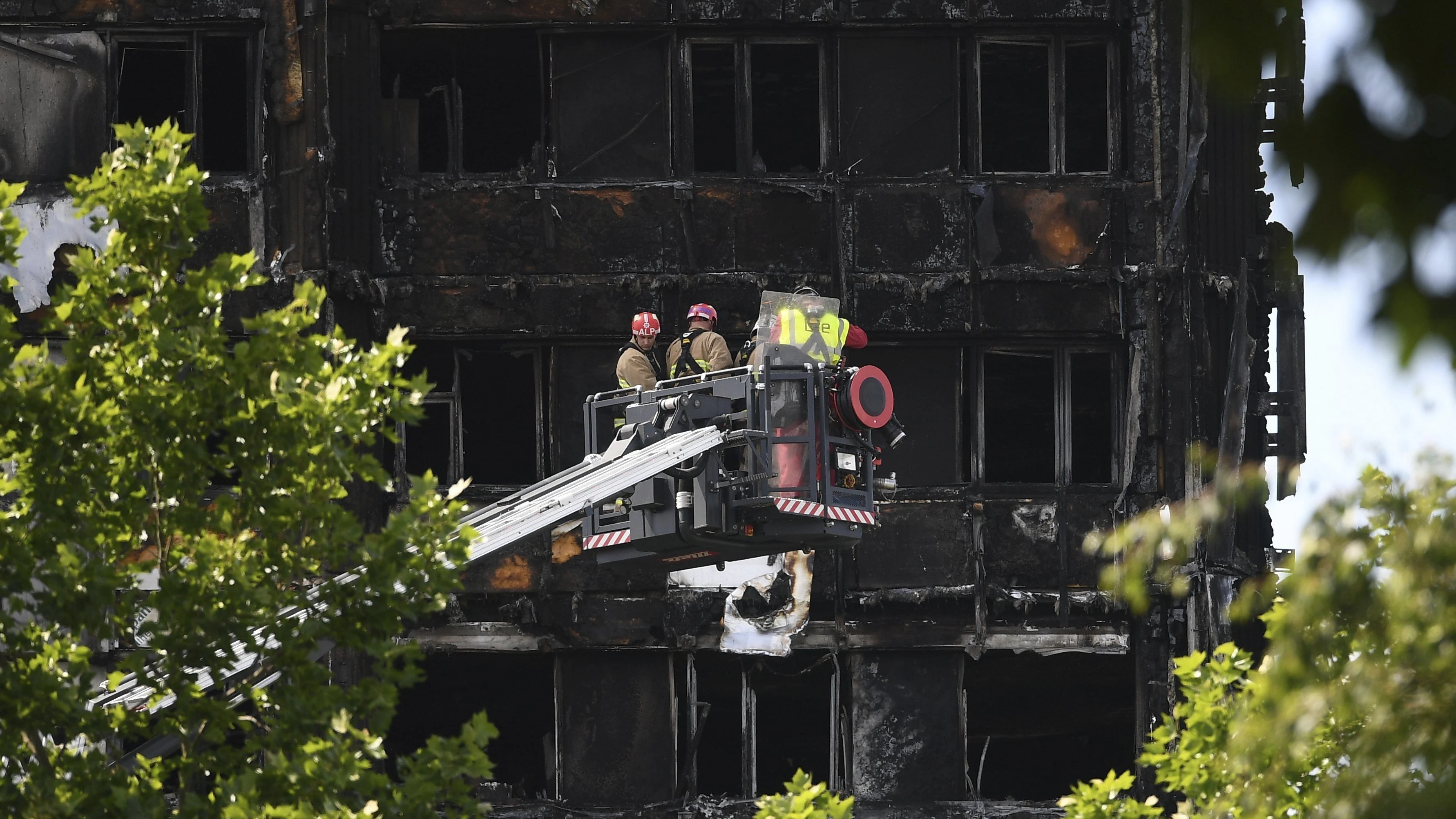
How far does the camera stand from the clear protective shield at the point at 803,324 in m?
16.0

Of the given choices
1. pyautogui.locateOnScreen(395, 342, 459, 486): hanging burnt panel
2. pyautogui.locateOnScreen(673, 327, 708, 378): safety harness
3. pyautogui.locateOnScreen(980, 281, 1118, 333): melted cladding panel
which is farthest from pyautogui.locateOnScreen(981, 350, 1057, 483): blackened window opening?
pyautogui.locateOnScreen(673, 327, 708, 378): safety harness

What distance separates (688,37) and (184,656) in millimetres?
12758

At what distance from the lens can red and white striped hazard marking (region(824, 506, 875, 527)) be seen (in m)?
15.6

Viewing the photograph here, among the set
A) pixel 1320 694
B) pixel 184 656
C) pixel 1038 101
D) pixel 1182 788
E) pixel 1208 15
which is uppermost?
pixel 1038 101

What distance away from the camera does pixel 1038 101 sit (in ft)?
75.9

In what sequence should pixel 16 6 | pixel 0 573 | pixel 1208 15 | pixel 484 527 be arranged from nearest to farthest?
1. pixel 1208 15
2. pixel 0 573
3. pixel 484 527
4. pixel 16 6

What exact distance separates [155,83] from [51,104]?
3.77 feet

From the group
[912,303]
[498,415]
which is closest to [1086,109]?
[912,303]

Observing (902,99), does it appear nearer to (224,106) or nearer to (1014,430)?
(1014,430)

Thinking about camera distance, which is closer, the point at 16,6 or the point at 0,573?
the point at 0,573

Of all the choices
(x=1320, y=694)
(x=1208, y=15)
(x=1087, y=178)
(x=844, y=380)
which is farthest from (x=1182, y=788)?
(x=1087, y=178)

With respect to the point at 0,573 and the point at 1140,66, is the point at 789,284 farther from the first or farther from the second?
the point at 0,573

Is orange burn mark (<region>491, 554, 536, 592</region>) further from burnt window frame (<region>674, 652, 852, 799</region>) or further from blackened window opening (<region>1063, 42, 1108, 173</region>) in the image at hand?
blackened window opening (<region>1063, 42, 1108, 173</region>)

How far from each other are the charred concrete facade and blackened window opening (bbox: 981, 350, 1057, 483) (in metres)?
0.04
